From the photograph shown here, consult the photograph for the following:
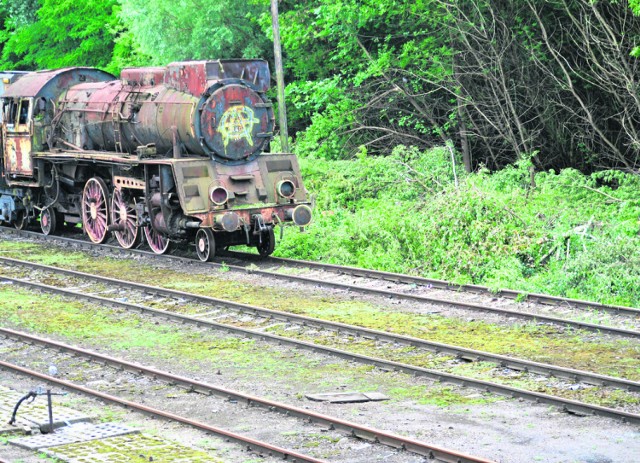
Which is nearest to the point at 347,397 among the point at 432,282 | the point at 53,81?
the point at 432,282

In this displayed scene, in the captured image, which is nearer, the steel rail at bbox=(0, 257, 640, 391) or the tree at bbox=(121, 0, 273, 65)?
the steel rail at bbox=(0, 257, 640, 391)

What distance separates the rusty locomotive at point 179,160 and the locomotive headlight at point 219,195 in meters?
0.02

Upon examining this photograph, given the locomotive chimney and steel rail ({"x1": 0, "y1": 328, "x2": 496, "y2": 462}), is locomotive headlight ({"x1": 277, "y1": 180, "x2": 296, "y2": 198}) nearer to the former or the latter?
the locomotive chimney

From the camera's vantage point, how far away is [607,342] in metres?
12.1

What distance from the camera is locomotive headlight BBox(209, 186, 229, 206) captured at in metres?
17.9

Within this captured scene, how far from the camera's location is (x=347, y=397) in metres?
10.1

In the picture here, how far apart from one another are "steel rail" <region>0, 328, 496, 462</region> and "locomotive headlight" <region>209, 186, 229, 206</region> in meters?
5.71

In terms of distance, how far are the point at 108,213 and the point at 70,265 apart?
2235 millimetres

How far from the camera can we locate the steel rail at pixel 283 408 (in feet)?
27.2

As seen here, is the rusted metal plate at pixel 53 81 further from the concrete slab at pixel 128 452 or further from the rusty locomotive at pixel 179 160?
the concrete slab at pixel 128 452

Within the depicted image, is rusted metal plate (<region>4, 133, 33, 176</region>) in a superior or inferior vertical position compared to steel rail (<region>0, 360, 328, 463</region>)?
superior

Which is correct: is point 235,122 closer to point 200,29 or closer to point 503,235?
point 503,235

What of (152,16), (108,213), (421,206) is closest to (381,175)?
(421,206)

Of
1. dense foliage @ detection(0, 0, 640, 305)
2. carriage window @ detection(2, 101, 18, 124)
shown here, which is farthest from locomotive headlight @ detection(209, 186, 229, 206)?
carriage window @ detection(2, 101, 18, 124)
